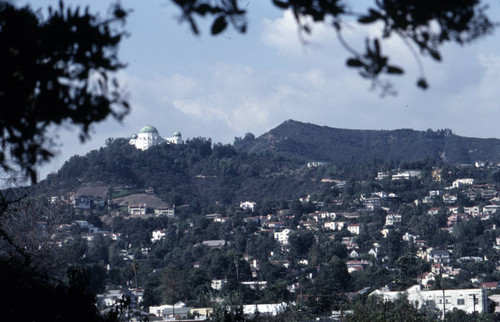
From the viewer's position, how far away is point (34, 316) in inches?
353

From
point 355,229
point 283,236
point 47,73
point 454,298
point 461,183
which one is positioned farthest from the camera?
point 461,183

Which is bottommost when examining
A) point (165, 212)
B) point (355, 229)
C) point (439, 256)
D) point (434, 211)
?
point (439, 256)

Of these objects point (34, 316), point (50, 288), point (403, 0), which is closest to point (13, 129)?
point (403, 0)

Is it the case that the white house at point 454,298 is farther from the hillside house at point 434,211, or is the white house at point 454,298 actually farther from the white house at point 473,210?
the white house at point 473,210

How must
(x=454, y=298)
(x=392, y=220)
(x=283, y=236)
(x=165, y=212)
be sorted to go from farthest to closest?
(x=165, y=212) → (x=392, y=220) → (x=283, y=236) → (x=454, y=298)

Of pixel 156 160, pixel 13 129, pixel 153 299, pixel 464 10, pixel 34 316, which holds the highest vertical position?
pixel 156 160

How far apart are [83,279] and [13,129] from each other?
19.6 feet

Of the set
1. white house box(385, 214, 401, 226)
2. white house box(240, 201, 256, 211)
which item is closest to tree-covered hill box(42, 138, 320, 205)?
white house box(240, 201, 256, 211)

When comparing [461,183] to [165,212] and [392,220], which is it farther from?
[165,212]

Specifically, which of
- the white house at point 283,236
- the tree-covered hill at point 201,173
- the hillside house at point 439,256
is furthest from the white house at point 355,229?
the tree-covered hill at point 201,173

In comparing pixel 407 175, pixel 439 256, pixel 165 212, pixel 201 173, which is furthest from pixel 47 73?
pixel 201 173

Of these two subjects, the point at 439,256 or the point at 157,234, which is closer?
the point at 439,256

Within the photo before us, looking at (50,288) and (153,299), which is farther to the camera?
(153,299)

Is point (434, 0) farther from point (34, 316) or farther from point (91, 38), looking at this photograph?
point (34, 316)
